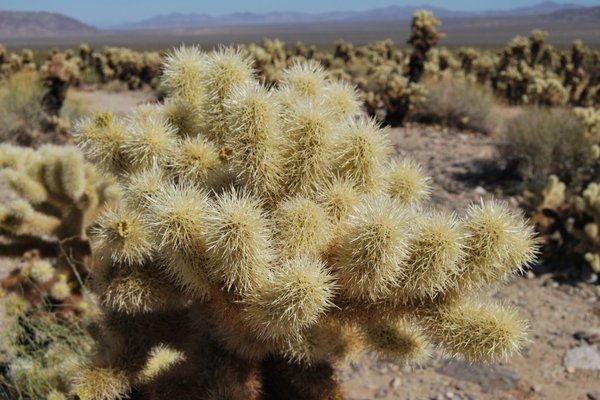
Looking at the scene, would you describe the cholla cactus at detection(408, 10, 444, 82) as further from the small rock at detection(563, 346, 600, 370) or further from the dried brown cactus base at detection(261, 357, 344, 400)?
the dried brown cactus base at detection(261, 357, 344, 400)

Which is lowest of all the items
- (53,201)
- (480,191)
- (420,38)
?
(480,191)

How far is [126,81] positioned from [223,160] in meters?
19.3

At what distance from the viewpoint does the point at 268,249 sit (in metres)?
2.01

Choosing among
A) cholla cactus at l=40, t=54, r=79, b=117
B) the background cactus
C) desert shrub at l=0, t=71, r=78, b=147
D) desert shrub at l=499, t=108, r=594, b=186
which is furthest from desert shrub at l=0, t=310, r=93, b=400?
cholla cactus at l=40, t=54, r=79, b=117

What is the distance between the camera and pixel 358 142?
219 cm

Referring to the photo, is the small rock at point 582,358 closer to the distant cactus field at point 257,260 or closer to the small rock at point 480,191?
the distant cactus field at point 257,260

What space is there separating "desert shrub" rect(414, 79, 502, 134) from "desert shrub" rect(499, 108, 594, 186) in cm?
302

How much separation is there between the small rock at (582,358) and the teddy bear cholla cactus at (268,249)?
221cm

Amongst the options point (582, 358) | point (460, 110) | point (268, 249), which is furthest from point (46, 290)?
point (460, 110)

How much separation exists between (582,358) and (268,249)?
309cm

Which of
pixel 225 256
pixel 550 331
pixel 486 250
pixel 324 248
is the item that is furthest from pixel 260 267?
pixel 550 331

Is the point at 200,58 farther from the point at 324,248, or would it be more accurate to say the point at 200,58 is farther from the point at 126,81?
the point at 126,81

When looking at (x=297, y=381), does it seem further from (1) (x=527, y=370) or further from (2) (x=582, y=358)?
(2) (x=582, y=358)

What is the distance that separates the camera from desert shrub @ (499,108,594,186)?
306 inches
